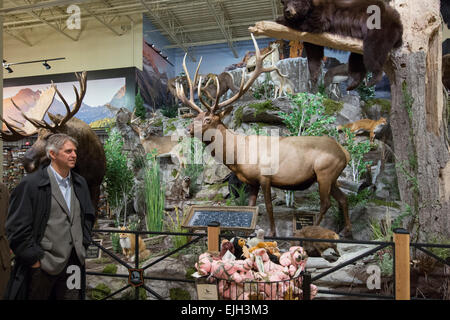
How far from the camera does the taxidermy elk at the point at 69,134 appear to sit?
3.21 m

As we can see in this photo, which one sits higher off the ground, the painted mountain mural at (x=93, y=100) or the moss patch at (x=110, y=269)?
the painted mountain mural at (x=93, y=100)

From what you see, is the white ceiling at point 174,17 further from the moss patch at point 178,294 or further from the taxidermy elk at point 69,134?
the moss patch at point 178,294

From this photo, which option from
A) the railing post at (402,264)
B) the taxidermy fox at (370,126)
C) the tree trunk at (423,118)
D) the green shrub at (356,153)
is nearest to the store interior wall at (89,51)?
the taxidermy fox at (370,126)

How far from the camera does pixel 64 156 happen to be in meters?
1.82

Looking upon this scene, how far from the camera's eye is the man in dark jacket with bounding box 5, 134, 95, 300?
1.64 metres

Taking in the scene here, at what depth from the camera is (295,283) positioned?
4.91ft

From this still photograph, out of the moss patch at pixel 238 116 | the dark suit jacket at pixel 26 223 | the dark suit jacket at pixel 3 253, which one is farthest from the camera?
the moss patch at pixel 238 116

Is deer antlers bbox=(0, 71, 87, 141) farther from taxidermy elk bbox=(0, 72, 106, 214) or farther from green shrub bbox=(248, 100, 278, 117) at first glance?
green shrub bbox=(248, 100, 278, 117)

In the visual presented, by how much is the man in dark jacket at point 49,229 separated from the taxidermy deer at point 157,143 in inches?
158

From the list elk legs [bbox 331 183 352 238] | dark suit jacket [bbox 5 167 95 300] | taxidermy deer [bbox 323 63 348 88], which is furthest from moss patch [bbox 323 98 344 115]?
dark suit jacket [bbox 5 167 95 300]

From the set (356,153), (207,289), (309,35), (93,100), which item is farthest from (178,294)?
(93,100)

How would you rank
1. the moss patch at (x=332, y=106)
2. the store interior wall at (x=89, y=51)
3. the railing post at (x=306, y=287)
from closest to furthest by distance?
the railing post at (x=306, y=287) → the moss patch at (x=332, y=106) → the store interior wall at (x=89, y=51)

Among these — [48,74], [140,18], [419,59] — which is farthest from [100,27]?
[419,59]

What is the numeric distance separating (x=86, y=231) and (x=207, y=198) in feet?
10.8
